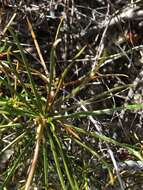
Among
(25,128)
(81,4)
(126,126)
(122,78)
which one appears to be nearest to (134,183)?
(126,126)

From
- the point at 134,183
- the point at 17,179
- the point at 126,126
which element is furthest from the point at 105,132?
the point at 17,179

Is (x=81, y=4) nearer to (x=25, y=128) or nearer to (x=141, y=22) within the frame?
(x=141, y=22)

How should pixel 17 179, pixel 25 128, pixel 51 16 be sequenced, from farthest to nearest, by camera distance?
pixel 51 16
pixel 17 179
pixel 25 128

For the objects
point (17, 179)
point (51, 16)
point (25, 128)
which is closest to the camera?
point (25, 128)

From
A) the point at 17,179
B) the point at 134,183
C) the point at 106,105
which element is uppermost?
the point at 106,105

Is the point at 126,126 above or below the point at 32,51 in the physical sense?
below

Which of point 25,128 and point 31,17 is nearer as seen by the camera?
point 25,128
